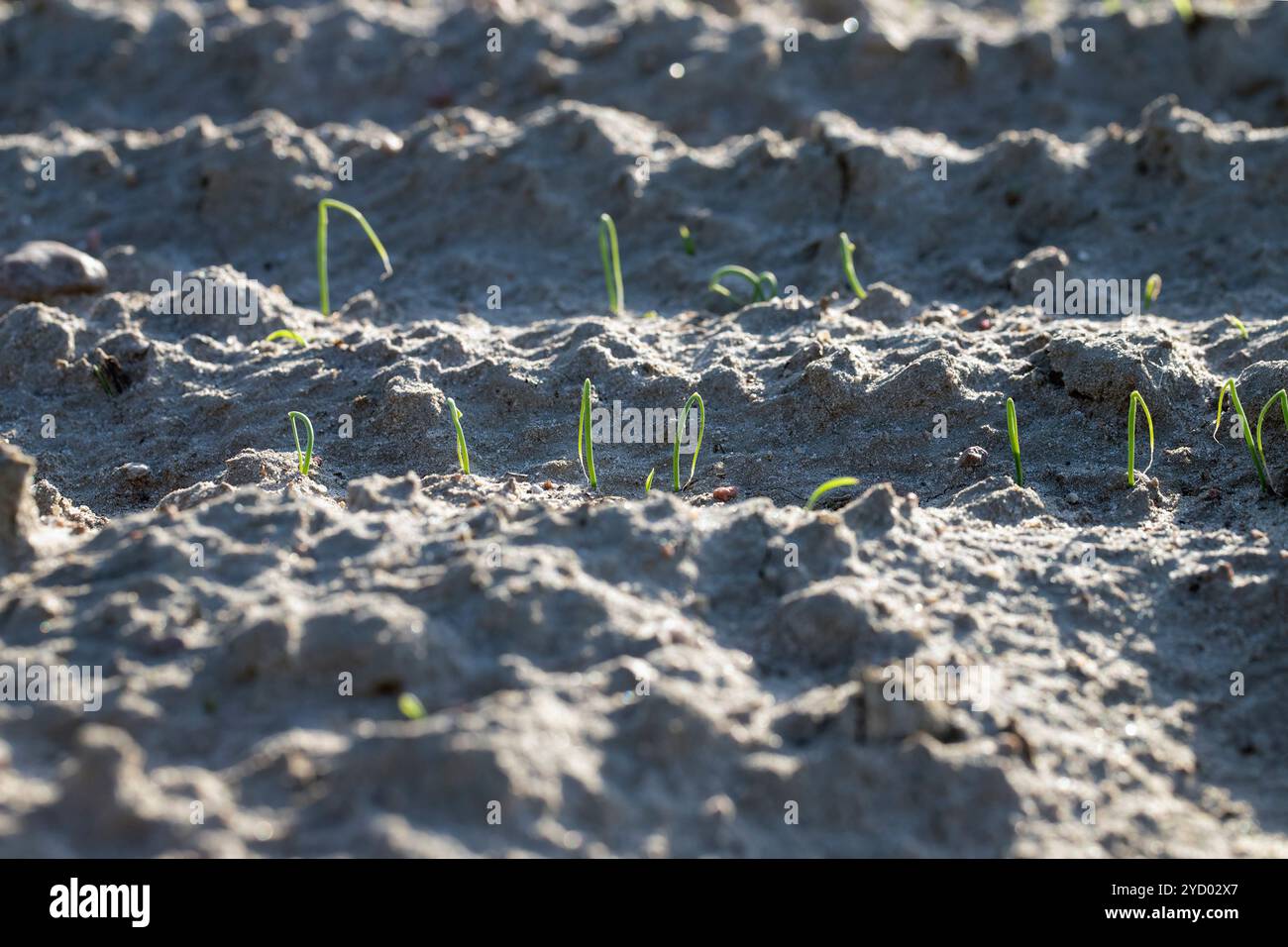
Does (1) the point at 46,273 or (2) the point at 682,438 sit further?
(1) the point at 46,273

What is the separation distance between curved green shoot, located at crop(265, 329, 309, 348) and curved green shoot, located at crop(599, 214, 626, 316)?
0.90 metres

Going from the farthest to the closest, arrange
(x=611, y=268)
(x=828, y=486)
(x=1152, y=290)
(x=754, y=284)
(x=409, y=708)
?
1. (x=611, y=268)
2. (x=754, y=284)
3. (x=1152, y=290)
4. (x=828, y=486)
5. (x=409, y=708)

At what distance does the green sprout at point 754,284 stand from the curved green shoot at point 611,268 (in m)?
0.28

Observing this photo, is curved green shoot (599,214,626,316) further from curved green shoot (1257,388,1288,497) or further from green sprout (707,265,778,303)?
curved green shoot (1257,388,1288,497)

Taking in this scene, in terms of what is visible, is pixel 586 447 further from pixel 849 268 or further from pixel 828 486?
pixel 849 268

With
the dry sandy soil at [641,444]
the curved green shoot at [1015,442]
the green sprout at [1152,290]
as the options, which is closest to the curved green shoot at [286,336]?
the dry sandy soil at [641,444]

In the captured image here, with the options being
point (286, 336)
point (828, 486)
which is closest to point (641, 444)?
point (828, 486)

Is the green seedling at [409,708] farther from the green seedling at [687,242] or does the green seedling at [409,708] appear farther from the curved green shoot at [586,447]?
the green seedling at [687,242]

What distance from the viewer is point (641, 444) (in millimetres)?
3301

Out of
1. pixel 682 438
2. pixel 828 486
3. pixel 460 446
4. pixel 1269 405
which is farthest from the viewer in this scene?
pixel 682 438

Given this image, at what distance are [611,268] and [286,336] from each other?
1.04 m

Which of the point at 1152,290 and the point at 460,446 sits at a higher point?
the point at 1152,290

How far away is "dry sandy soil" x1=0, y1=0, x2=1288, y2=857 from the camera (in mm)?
2037

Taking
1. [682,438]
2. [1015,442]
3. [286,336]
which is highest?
[286,336]
